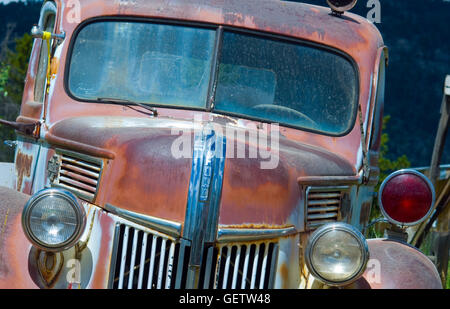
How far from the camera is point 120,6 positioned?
481cm

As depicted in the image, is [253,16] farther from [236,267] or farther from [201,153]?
[236,267]

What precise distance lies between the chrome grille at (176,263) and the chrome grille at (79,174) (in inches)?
13.5

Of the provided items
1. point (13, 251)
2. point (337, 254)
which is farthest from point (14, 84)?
point (337, 254)

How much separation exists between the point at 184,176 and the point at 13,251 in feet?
3.05

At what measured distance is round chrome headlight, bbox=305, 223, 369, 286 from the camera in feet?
11.6

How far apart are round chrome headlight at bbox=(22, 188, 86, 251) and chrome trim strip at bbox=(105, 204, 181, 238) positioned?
0.20 metres

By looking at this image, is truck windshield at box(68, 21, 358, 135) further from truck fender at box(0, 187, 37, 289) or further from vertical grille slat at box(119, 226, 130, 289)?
vertical grille slat at box(119, 226, 130, 289)

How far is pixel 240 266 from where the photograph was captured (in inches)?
141

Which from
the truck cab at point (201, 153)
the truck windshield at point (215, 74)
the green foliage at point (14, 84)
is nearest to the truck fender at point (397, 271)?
the truck cab at point (201, 153)

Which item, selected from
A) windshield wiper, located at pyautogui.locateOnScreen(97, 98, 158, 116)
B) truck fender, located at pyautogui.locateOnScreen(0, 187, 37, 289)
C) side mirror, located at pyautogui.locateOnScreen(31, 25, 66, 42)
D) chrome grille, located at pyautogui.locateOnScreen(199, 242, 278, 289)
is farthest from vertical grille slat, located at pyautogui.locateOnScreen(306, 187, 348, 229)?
side mirror, located at pyautogui.locateOnScreen(31, 25, 66, 42)

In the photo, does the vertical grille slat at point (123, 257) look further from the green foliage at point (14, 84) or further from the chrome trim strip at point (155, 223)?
the green foliage at point (14, 84)

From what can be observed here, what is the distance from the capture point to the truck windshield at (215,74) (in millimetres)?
4539
